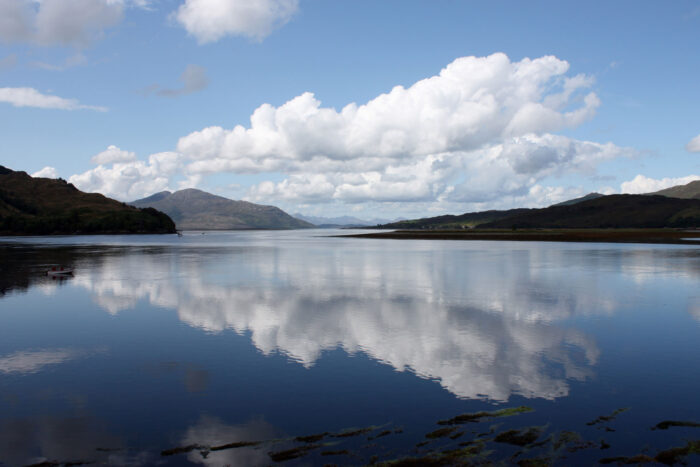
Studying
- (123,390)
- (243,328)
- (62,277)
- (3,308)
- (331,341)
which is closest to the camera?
(123,390)

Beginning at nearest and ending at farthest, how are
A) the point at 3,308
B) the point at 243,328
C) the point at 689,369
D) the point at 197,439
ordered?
the point at 197,439 < the point at 689,369 < the point at 243,328 < the point at 3,308

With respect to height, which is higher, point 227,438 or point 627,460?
point 227,438

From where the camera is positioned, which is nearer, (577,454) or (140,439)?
(577,454)

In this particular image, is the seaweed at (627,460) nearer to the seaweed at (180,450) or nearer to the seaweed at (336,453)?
the seaweed at (336,453)

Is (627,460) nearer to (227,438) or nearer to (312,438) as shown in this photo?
(312,438)

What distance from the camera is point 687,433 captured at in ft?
50.9

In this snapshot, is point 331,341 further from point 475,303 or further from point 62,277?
point 62,277

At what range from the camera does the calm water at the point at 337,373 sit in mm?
14938

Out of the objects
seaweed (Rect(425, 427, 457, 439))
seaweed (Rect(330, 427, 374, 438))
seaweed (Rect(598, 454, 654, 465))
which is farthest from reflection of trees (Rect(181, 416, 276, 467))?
seaweed (Rect(598, 454, 654, 465))

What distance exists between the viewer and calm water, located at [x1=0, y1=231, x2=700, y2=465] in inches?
588

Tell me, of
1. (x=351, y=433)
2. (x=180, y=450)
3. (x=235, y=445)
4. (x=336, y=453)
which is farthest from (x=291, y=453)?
(x=180, y=450)

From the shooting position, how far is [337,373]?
22016 mm

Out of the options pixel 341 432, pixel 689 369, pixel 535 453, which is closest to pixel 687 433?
pixel 535 453

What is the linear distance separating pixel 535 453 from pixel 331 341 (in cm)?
1541
